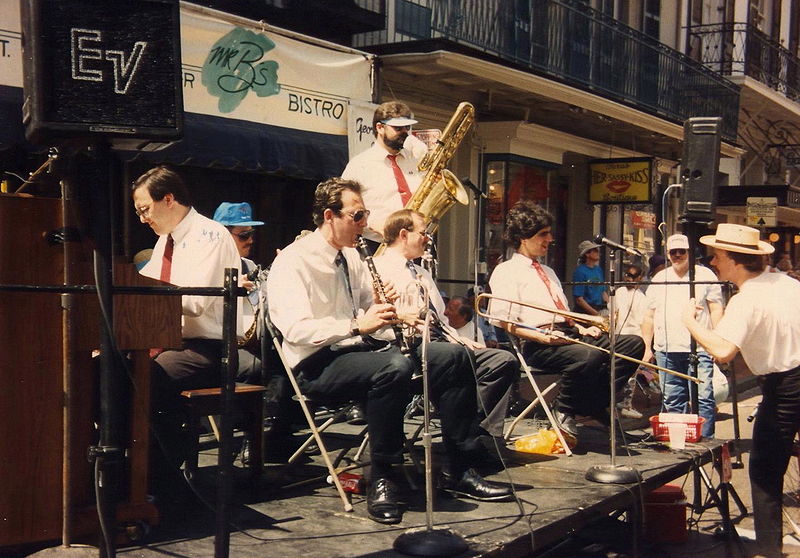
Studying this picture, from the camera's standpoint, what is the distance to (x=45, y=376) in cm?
380

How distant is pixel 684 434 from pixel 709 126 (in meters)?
2.78

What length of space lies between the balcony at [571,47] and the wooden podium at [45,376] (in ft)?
25.0

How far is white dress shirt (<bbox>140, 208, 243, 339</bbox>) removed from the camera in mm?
4727

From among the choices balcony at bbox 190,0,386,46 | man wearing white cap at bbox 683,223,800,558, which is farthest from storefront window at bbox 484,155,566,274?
man wearing white cap at bbox 683,223,800,558

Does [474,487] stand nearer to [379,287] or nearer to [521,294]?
[379,287]

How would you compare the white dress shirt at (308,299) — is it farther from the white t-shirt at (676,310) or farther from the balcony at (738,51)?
the balcony at (738,51)

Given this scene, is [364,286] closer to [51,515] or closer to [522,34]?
[51,515]

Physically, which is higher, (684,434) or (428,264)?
(428,264)

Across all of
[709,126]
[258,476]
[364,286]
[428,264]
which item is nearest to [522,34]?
[709,126]

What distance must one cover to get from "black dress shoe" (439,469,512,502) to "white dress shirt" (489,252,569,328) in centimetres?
181

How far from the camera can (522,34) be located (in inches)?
501

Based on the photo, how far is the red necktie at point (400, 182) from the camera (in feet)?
22.5

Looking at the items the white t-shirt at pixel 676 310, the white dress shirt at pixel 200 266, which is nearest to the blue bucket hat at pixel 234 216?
the white dress shirt at pixel 200 266

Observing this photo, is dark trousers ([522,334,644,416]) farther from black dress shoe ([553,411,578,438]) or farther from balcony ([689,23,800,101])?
balcony ([689,23,800,101])
